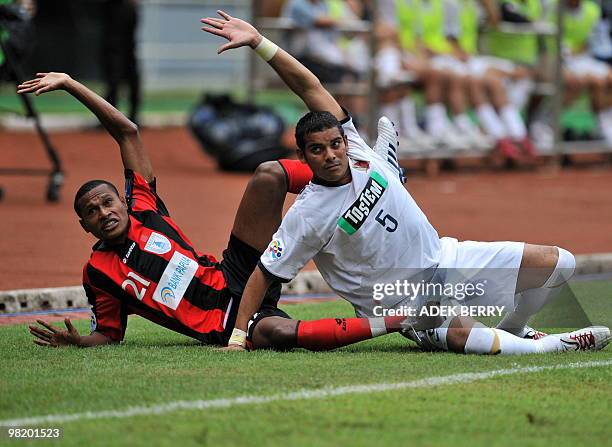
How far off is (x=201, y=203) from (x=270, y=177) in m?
7.36

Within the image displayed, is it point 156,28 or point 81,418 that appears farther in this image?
point 156,28

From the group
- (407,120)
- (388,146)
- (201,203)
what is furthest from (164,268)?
(407,120)

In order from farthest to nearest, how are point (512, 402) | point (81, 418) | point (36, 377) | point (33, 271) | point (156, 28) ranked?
point (156, 28)
point (33, 271)
point (36, 377)
point (512, 402)
point (81, 418)

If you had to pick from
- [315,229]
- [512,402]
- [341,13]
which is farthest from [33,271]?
[341,13]

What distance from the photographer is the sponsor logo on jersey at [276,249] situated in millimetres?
6887

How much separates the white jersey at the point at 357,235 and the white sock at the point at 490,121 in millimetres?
12698

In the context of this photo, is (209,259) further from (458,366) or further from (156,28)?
(156,28)

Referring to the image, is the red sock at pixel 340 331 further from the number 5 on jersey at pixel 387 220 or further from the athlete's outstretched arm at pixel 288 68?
the athlete's outstretched arm at pixel 288 68

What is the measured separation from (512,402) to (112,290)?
2.40 meters

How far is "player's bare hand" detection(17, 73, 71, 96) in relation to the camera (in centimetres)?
716

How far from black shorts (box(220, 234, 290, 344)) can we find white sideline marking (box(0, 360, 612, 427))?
135 cm

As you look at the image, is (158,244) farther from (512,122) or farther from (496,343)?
(512,122)

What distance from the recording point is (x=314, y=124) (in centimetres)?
683

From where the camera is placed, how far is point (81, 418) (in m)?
5.37
